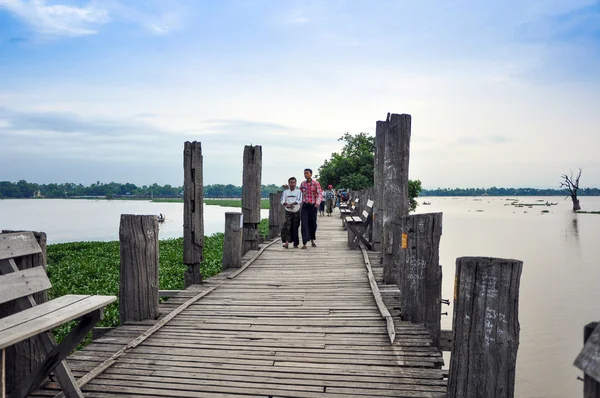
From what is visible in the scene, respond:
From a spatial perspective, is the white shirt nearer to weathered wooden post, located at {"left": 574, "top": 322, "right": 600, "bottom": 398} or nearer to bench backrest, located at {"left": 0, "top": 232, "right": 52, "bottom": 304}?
bench backrest, located at {"left": 0, "top": 232, "right": 52, "bottom": 304}

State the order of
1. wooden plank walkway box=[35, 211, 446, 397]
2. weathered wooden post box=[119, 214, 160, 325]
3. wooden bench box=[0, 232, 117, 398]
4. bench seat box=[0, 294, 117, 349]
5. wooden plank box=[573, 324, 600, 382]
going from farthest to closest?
weathered wooden post box=[119, 214, 160, 325] → wooden plank walkway box=[35, 211, 446, 397] → wooden bench box=[0, 232, 117, 398] → bench seat box=[0, 294, 117, 349] → wooden plank box=[573, 324, 600, 382]

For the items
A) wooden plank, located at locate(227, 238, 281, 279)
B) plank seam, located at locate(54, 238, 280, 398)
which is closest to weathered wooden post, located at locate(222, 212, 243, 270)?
wooden plank, located at locate(227, 238, 281, 279)

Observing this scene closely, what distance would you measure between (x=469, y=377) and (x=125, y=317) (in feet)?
12.7

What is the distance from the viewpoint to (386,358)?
4488 millimetres

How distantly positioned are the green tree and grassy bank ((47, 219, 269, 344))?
23.4 metres

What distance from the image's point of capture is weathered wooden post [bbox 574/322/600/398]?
5.91 ft

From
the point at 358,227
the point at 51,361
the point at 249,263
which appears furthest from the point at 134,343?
the point at 358,227

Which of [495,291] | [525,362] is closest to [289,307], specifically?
[495,291]

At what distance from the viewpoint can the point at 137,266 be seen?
5.43 metres

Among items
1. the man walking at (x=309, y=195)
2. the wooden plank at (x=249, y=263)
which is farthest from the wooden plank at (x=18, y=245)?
the man walking at (x=309, y=195)

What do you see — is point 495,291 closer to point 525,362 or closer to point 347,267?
point 347,267

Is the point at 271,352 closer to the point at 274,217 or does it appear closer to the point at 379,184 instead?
the point at 379,184

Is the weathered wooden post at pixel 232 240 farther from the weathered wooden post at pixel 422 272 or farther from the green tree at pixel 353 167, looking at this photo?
the green tree at pixel 353 167

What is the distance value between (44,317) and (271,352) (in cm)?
214
